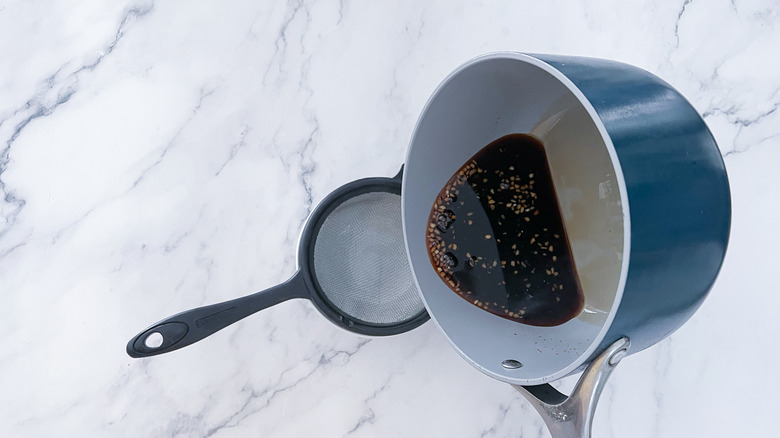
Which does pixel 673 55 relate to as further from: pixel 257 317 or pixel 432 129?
pixel 257 317

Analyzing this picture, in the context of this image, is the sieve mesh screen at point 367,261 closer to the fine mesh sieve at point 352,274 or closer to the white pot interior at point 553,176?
the fine mesh sieve at point 352,274

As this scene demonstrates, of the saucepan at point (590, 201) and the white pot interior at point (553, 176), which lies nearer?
the saucepan at point (590, 201)

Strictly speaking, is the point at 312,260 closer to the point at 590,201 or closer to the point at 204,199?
the point at 204,199

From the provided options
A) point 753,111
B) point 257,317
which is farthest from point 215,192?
point 753,111

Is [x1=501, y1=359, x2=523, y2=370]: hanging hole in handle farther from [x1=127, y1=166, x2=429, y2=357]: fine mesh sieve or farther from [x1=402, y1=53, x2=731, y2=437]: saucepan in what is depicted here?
[x1=127, y1=166, x2=429, y2=357]: fine mesh sieve

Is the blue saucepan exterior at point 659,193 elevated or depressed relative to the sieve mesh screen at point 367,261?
elevated

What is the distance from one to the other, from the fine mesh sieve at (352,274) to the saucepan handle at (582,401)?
0.24m

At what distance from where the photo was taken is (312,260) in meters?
0.78

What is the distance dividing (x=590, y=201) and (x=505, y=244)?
0.34 ft

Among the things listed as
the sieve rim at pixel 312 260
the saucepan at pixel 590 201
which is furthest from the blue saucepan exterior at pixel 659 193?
the sieve rim at pixel 312 260

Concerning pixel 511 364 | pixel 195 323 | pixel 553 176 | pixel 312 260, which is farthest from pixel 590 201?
pixel 195 323

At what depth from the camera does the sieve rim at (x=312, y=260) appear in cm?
77

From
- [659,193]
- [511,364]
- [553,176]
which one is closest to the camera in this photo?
[659,193]

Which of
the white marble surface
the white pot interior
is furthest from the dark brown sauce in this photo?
the white marble surface
